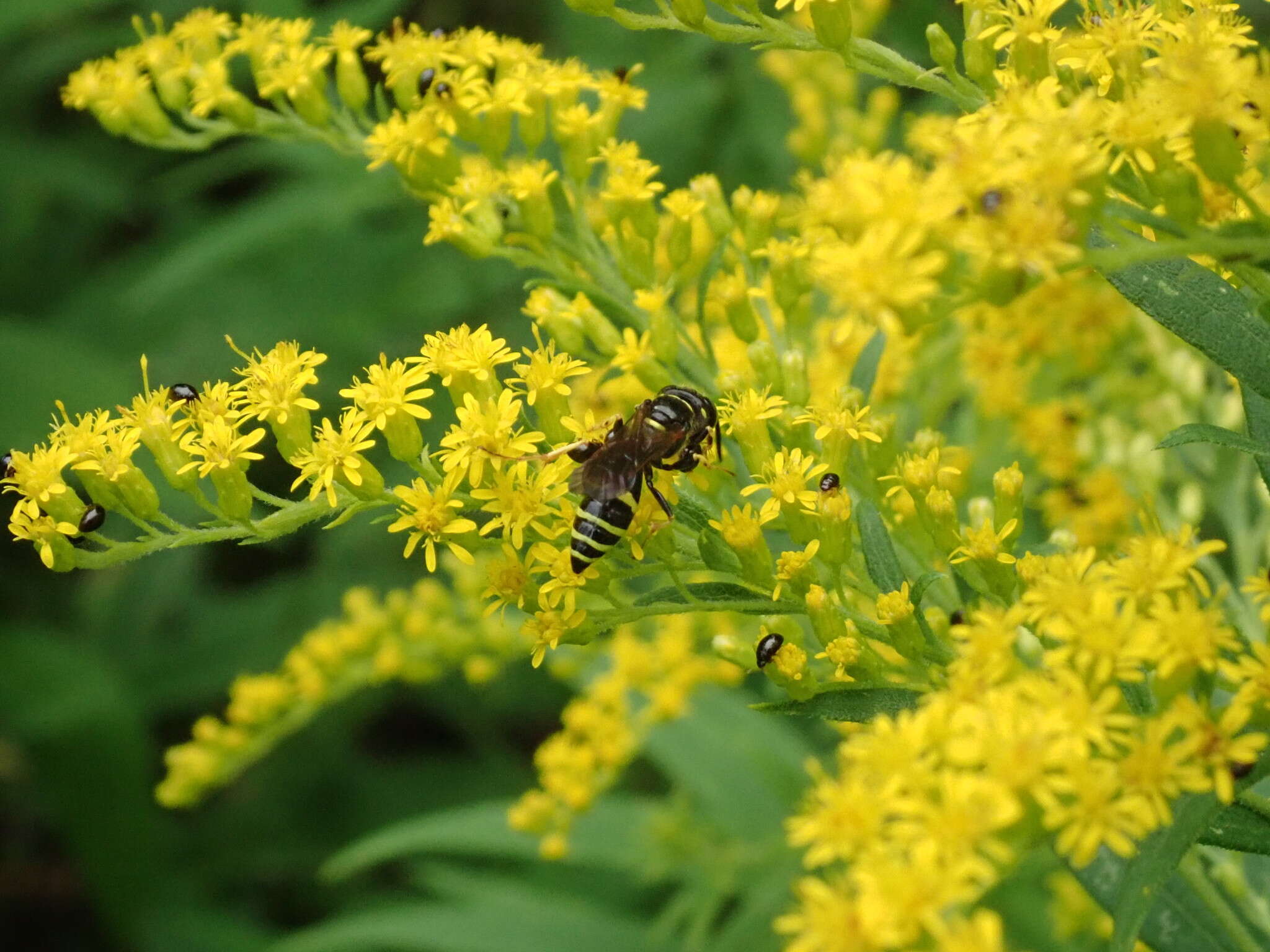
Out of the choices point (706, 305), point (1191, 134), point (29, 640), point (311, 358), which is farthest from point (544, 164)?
point (29, 640)

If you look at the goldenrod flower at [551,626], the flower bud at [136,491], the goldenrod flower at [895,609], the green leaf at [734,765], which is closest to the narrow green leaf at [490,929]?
the green leaf at [734,765]

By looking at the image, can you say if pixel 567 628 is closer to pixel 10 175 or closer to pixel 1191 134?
pixel 1191 134

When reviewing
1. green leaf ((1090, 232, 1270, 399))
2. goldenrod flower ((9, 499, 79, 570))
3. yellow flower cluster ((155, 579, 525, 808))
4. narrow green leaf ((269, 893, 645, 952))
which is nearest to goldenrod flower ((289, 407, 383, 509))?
goldenrod flower ((9, 499, 79, 570))

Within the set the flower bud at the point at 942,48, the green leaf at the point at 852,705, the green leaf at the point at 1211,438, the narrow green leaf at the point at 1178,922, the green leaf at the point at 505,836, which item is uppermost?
the flower bud at the point at 942,48

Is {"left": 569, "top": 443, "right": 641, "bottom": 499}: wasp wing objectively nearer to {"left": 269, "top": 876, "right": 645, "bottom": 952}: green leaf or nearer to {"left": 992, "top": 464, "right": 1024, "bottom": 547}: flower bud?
{"left": 992, "top": 464, "right": 1024, "bottom": 547}: flower bud

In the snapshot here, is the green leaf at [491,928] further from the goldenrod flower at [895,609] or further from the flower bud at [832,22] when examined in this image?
the flower bud at [832,22]

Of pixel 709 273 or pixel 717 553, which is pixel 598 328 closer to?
pixel 709 273

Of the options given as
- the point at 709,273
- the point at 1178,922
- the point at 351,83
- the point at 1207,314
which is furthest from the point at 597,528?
the point at 351,83

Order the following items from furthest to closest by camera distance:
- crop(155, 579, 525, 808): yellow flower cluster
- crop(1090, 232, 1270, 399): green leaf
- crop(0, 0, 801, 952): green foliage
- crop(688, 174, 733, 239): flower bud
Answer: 1. crop(0, 0, 801, 952): green foliage
2. crop(155, 579, 525, 808): yellow flower cluster
3. crop(688, 174, 733, 239): flower bud
4. crop(1090, 232, 1270, 399): green leaf
